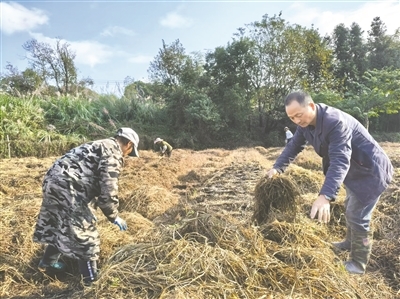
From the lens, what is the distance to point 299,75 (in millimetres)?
14031

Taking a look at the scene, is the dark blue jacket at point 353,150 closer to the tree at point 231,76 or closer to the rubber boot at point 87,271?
the rubber boot at point 87,271

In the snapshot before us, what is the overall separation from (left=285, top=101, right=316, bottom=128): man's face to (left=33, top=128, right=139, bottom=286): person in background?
1235mm

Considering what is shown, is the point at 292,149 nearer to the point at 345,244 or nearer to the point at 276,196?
the point at 276,196

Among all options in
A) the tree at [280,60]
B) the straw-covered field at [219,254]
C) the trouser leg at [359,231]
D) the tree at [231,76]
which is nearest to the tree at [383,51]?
the tree at [280,60]

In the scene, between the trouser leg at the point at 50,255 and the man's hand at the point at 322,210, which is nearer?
the man's hand at the point at 322,210

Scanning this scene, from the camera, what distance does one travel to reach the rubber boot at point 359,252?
2.32 meters

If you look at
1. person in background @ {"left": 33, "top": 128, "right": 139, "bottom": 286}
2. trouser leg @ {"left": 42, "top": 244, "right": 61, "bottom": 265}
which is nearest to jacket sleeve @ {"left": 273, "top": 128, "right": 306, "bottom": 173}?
person in background @ {"left": 33, "top": 128, "right": 139, "bottom": 286}

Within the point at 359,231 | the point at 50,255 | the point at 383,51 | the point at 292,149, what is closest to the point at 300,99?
the point at 292,149

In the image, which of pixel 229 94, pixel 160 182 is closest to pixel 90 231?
pixel 160 182

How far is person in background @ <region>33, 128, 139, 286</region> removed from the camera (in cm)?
222

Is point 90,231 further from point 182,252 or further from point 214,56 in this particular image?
point 214,56

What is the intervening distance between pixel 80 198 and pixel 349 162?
1863 mm

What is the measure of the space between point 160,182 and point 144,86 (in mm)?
10878

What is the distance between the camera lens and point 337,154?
1979 mm
